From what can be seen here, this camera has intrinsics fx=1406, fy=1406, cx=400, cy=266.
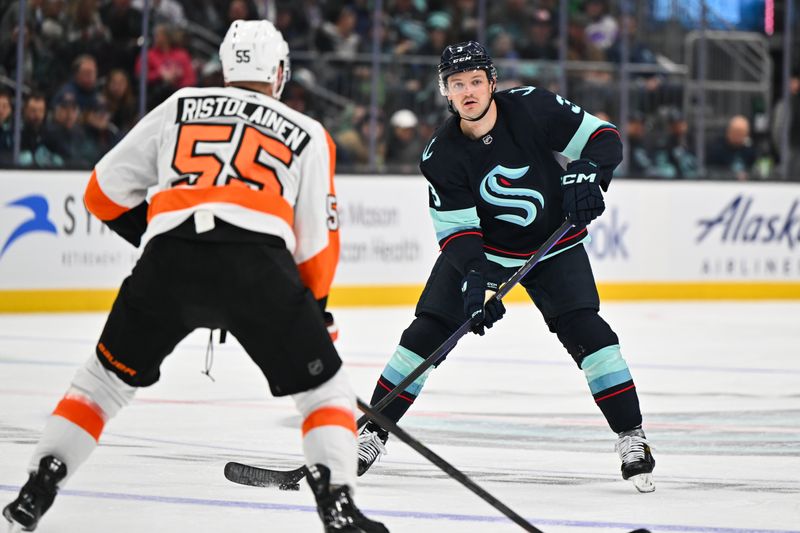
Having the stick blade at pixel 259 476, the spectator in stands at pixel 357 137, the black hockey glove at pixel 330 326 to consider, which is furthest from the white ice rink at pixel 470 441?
the spectator in stands at pixel 357 137

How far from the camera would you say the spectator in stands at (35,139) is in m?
8.45

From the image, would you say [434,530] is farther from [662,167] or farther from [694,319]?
[662,167]

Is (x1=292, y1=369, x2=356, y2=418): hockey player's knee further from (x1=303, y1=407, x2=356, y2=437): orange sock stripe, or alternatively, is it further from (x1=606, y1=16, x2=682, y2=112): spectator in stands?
(x1=606, y1=16, x2=682, y2=112): spectator in stands

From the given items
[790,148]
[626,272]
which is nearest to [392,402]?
[626,272]

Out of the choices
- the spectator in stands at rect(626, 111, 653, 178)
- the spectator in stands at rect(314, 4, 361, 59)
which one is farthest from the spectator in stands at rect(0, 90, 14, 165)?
the spectator in stands at rect(626, 111, 653, 178)

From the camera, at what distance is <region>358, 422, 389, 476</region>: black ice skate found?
388 centimetres

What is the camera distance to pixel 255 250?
2760mm

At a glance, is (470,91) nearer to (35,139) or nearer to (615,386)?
(615,386)

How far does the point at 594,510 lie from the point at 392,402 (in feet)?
2.46

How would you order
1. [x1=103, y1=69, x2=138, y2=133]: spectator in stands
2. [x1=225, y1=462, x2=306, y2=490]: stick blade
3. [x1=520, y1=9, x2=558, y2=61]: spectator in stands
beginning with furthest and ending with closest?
1. [x1=520, y1=9, x2=558, y2=61]: spectator in stands
2. [x1=103, y1=69, x2=138, y2=133]: spectator in stands
3. [x1=225, y1=462, x2=306, y2=490]: stick blade

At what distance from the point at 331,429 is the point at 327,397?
0.07m

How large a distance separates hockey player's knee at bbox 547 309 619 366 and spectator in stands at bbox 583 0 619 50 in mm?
7581

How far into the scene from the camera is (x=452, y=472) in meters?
3.12

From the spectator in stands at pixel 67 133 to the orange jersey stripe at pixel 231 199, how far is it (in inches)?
235
